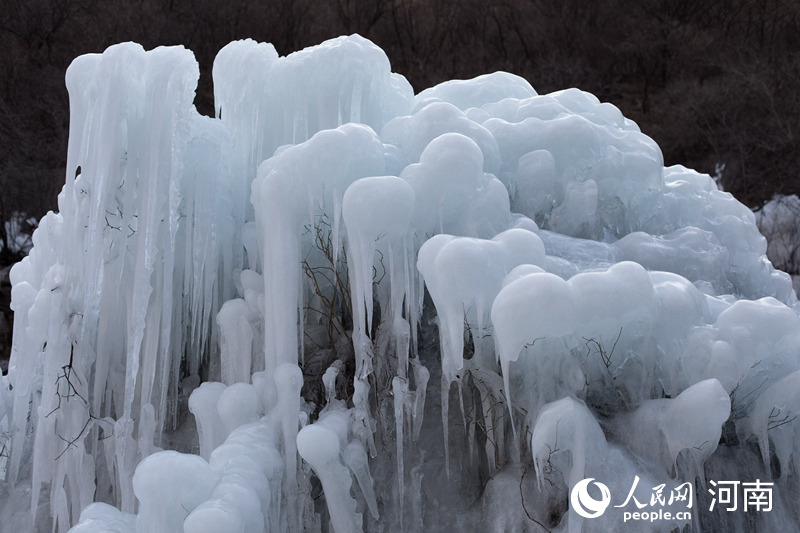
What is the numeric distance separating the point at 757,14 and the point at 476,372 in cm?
1532

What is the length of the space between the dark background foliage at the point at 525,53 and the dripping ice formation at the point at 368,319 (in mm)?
7767

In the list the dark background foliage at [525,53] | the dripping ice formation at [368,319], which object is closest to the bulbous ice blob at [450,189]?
the dripping ice formation at [368,319]

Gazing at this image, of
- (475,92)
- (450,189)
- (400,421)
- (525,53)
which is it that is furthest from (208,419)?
(525,53)

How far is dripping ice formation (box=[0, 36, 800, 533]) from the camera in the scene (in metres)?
3.59

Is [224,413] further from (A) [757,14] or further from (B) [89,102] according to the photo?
(A) [757,14]

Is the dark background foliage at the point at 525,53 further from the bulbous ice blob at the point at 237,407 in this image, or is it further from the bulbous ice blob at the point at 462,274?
the bulbous ice blob at the point at 462,274

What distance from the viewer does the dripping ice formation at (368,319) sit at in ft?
11.8

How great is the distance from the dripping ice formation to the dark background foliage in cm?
777

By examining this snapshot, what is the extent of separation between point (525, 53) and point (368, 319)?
571 inches

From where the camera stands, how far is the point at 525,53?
16953 millimetres

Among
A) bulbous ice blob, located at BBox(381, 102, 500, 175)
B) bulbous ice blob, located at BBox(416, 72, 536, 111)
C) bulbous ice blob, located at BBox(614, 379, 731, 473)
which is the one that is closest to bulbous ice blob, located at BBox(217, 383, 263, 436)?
bulbous ice blob, located at BBox(381, 102, 500, 175)

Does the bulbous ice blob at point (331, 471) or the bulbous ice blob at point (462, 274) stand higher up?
the bulbous ice blob at point (462, 274)

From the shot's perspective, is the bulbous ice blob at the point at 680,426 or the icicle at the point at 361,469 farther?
the icicle at the point at 361,469

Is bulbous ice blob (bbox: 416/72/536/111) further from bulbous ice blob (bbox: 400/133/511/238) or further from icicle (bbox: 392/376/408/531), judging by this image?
icicle (bbox: 392/376/408/531)
